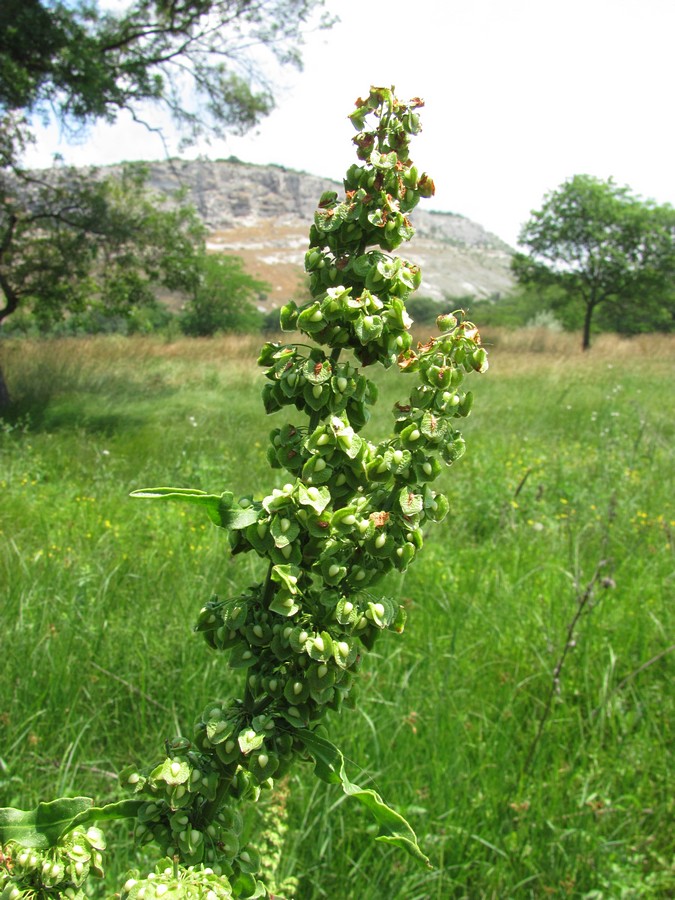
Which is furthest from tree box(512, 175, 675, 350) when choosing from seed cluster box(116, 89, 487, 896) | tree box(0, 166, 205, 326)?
seed cluster box(116, 89, 487, 896)

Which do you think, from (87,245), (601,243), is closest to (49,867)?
(87,245)

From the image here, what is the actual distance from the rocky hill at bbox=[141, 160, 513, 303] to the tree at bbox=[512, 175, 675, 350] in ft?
169

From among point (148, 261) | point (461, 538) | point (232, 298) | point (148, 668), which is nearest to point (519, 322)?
point (232, 298)

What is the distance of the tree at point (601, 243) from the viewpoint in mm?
30859

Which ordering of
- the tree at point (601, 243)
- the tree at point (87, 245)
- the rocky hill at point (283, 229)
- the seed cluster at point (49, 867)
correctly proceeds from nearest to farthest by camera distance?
the seed cluster at point (49, 867), the tree at point (87, 245), the tree at point (601, 243), the rocky hill at point (283, 229)

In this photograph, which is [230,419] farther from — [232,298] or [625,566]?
[232,298]

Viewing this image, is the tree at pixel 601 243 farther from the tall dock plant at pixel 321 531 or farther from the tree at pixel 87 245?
the tall dock plant at pixel 321 531

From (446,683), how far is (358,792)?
2095mm

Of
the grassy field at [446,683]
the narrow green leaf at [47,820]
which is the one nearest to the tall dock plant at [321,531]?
the narrow green leaf at [47,820]

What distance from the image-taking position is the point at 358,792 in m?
0.77

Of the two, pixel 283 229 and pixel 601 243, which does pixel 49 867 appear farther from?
pixel 283 229

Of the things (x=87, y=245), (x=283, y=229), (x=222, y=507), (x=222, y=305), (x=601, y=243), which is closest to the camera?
(x=222, y=507)

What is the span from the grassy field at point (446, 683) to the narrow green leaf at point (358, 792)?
4.51ft

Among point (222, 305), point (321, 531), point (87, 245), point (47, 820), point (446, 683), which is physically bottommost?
point (222, 305)
